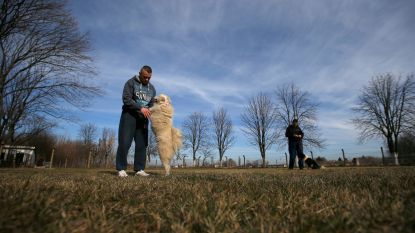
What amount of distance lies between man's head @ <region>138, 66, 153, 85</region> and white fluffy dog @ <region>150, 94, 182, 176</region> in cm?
59

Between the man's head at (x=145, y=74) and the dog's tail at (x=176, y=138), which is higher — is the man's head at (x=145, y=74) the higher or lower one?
the higher one

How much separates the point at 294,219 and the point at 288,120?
39.0 metres

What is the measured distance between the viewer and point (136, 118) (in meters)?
6.66

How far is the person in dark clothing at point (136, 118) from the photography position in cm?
642

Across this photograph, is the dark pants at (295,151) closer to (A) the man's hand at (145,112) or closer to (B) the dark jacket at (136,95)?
(B) the dark jacket at (136,95)

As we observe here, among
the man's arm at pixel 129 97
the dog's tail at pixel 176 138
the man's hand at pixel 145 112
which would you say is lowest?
the dog's tail at pixel 176 138

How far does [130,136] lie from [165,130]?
0.97 metres

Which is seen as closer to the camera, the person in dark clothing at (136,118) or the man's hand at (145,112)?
the man's hand at (145,112)

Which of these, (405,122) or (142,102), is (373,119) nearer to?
(405,122)

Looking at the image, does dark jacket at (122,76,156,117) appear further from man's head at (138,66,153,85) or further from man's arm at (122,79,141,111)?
man's head at (138,66,153,85)

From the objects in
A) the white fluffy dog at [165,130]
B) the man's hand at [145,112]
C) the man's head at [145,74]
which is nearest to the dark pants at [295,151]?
the white fluffy dog at [165,130]

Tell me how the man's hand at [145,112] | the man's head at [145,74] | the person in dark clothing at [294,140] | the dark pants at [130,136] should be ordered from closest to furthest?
1. the man's hand at [145,112]
2. the dark pants at [130,136]
3. the man's head at [145,74]
4. the person in dark clothing at [294,140]

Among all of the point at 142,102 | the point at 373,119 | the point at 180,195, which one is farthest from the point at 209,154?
the point at 180,195

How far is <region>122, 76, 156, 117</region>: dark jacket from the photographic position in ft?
20.9
